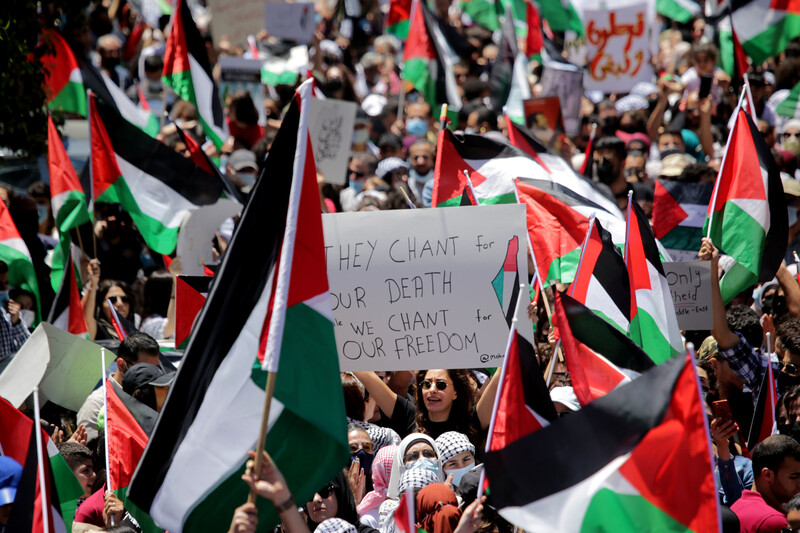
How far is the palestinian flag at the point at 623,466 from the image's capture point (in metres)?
3.72

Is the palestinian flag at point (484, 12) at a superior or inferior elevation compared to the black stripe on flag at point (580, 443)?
superior

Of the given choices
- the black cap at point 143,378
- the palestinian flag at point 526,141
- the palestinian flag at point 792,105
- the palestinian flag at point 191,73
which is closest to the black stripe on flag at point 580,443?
the black cap at point 143,378

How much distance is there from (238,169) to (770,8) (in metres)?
5.43

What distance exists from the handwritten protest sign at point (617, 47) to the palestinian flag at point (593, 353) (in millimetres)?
10032

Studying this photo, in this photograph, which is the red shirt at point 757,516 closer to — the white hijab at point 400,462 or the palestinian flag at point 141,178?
the white hijab at point 400,462

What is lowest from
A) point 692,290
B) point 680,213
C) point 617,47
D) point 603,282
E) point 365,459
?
point 365,459

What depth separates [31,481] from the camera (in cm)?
416

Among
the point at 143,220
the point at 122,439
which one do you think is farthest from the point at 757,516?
the point at 143,220

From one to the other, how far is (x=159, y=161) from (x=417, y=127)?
4689 mm

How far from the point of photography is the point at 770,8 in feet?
37.0

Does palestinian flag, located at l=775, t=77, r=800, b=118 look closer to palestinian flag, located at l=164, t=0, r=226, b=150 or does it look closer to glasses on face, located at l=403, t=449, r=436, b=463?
palestinian flag, located at l=164, t=0, r=226, b=150

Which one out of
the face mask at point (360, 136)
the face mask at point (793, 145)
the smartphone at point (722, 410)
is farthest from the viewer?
the face mask at point (360, 136)

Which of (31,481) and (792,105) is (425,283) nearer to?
(31,481)

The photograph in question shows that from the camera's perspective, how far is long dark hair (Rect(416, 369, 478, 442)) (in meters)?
6.30
